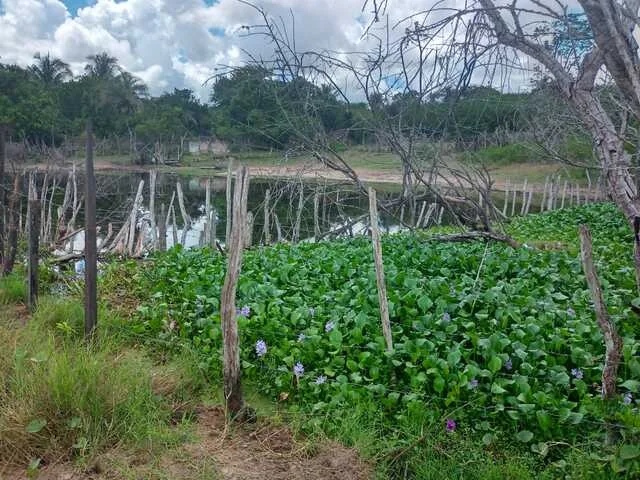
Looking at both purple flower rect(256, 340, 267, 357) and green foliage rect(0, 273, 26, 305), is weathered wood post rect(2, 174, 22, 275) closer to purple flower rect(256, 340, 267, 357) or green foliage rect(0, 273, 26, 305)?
green foliage rect(0, 273, 26, 305)

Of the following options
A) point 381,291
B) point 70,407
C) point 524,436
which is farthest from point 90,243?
point 524,436

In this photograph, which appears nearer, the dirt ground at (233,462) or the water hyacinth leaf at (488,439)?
the dirt ground at (233,462)

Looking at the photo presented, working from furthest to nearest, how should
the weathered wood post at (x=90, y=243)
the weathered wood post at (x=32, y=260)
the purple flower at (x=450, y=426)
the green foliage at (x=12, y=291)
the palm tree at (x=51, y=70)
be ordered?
the palm tree at (x=51, y=70) → the green foliage at (x=12, y=291) → the weathered wood post at (x=32, y=260) → the weathered wood post at (x=90, y=243) → the purple flower at (x=450, y=426)

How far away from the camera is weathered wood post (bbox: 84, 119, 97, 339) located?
379 centimetres

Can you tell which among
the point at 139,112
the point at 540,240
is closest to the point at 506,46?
the point at 540,240

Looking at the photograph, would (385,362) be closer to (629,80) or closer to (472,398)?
(472,398)

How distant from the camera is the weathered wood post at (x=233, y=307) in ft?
10.2

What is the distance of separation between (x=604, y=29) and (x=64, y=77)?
180 ft

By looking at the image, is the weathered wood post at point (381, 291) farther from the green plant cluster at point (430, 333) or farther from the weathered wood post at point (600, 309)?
the weathered wood post at point (600, 309)

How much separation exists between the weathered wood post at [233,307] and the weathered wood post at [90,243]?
4.06 ft

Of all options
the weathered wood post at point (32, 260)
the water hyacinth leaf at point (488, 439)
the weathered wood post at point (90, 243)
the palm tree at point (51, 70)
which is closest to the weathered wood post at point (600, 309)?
the water hyacinth leaf at point (488, 439)

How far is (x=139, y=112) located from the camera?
41812mm

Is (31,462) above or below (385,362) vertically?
below

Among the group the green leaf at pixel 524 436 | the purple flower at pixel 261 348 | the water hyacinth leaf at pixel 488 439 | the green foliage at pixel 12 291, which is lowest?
the green foliage at pixel 12 291
